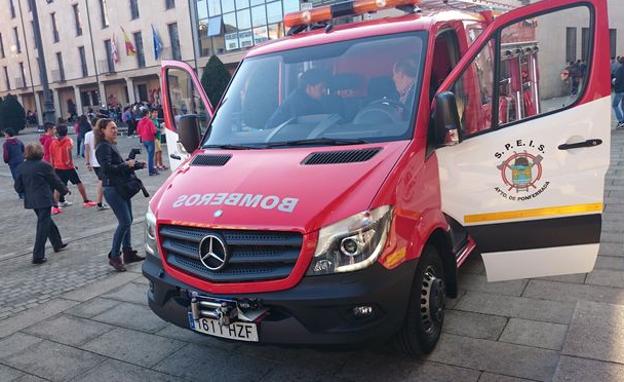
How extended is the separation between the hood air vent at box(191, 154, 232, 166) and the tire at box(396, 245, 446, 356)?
4.99 ft

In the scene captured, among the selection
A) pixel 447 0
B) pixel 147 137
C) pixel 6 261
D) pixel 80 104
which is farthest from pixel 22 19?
pixel 447 0

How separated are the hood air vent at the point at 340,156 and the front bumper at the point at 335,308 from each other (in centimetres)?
73

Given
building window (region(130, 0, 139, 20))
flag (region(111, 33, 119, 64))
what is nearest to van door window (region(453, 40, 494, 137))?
building window (region(130, 0, 139, 20))

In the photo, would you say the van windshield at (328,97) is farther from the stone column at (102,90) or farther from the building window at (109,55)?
the stone column at (102,90)

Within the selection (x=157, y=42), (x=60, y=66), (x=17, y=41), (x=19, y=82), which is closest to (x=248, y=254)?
(x=157, y=42)

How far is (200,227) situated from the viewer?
324 cm

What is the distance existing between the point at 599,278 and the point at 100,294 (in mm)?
4714

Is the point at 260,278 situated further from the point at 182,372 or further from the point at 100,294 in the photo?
the point at 100,294

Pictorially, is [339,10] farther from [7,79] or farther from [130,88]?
[7,79]

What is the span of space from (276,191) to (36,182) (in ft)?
16.2

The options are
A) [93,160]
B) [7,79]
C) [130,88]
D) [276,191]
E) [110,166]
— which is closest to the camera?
[276,191]

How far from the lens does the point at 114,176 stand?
236 inches

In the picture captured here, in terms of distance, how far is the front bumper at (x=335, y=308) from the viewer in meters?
2.91

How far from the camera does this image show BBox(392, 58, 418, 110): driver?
372cm
